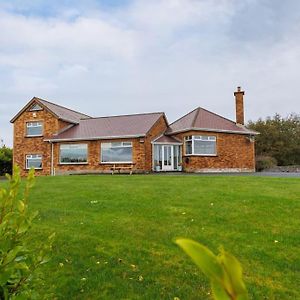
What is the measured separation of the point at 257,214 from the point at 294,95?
3125 cm

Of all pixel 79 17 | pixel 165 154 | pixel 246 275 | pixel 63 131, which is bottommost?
pixel 246 275

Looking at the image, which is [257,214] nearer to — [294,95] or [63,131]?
[63,131]

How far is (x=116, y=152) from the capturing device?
30094 mm

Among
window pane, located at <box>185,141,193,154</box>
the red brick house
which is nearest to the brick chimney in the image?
the red brick house

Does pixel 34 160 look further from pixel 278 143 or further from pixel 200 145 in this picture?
pixel 278 143

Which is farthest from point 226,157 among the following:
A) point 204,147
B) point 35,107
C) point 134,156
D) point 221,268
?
point 221,268

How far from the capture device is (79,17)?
15844 mm

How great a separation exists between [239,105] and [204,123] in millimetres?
4167

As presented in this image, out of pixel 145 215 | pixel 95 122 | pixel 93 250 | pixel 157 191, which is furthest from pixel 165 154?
pixel 93 250

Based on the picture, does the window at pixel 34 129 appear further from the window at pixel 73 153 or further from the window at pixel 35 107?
the window at pixel 73 153

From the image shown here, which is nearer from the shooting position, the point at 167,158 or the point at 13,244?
the point at 13,244

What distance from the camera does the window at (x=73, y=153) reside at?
31094 millimetres

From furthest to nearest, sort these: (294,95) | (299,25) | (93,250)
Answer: (294,95) → (299,25) → (93,250)

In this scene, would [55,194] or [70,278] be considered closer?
[70,278]
